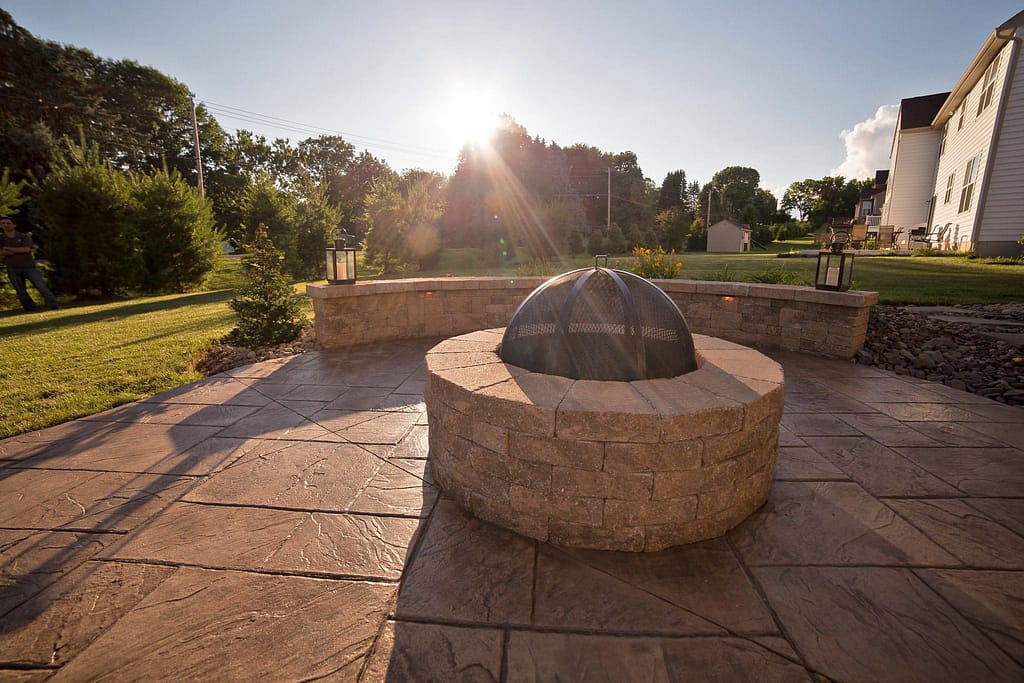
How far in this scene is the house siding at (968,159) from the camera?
14.1 meters

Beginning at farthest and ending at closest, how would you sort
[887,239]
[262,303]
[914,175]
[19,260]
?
[914,175]
[887,239]
[19,260]
[262,303]

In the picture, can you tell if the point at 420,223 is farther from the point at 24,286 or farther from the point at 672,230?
the point at 672,230

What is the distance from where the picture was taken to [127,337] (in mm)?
6746

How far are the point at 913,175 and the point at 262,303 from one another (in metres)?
32.1

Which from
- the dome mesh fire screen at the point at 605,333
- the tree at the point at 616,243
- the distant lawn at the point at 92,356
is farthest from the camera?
the tree at the point at 616,243

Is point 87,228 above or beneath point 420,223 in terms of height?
beneath

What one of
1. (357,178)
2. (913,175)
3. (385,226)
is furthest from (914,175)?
(357,178)

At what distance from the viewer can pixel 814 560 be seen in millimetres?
2158

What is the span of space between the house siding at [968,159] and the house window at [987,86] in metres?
0.21

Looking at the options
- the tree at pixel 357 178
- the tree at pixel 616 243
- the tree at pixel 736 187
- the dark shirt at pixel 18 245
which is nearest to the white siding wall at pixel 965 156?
the tree at pixel 616 243

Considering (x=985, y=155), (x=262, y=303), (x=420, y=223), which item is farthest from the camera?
(x=420, y=223)

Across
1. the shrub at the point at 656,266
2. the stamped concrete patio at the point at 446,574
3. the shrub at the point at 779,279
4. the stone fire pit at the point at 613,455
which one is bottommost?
the stamped concrete patio at the point at 446,574

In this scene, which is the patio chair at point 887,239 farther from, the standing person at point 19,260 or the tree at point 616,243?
the standing person at point 19,260

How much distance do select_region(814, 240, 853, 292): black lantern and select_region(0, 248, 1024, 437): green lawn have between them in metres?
2.68
